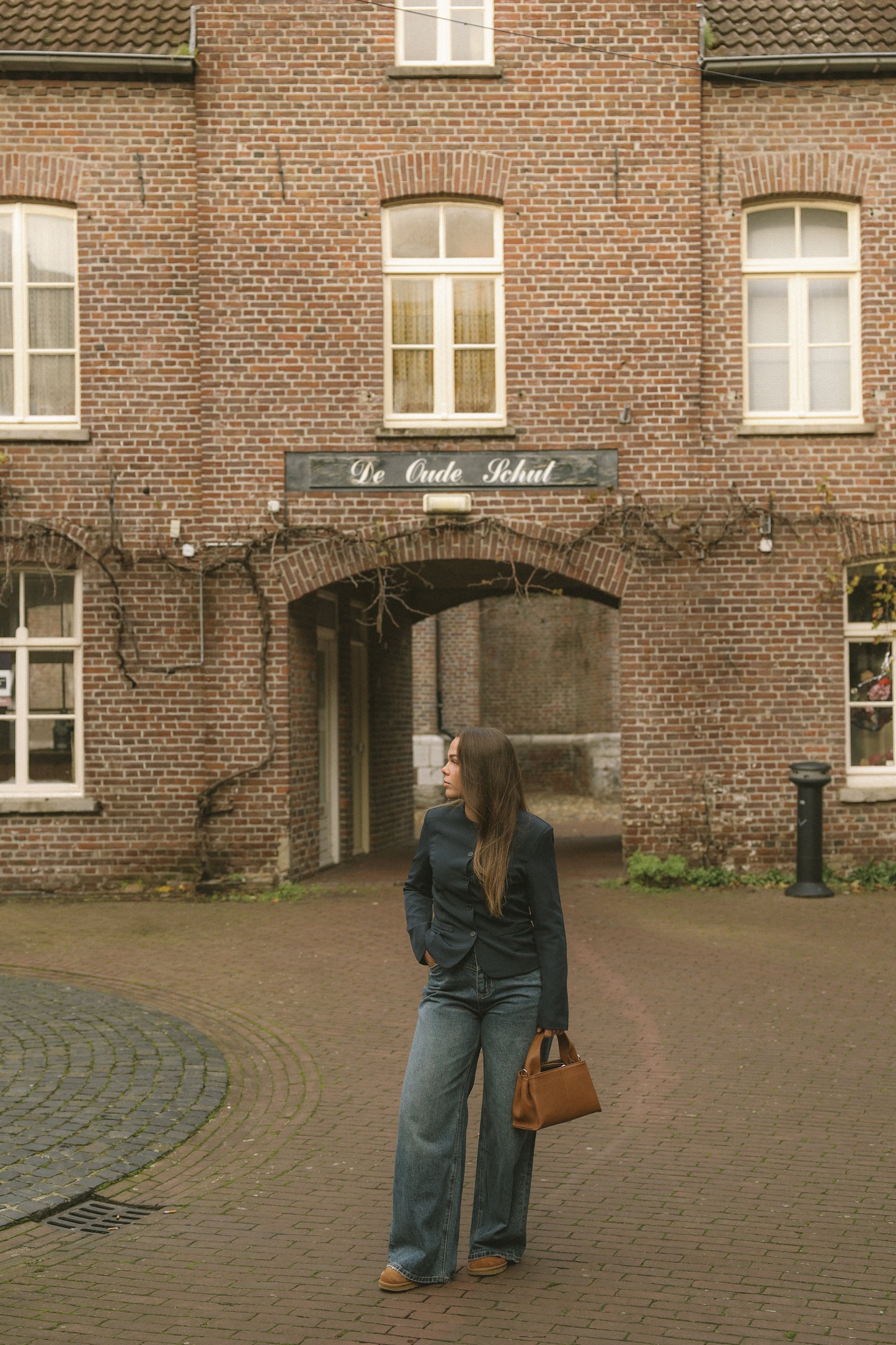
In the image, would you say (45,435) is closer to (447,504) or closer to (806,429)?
(447,504)

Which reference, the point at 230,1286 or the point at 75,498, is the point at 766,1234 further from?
the point at 75,498

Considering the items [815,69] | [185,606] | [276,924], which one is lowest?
[276,924]

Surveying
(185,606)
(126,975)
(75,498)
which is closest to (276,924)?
(126,975)

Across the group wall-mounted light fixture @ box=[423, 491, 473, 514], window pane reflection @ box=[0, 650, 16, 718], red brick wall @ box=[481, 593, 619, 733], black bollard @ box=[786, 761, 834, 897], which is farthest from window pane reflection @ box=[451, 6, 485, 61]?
red brick wall @ box=[481, 593, 619, 733]

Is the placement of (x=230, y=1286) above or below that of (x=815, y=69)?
below

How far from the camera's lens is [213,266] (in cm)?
1334

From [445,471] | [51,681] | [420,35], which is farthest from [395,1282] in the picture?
[420,35]

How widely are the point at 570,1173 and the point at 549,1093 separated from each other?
1.46 m

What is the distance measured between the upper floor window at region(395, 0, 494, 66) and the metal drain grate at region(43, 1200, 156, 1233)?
450 inches

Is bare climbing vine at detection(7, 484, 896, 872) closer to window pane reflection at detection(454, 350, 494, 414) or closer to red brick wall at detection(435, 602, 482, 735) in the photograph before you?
window pane reflection at detection(454, 350, 494, 414)

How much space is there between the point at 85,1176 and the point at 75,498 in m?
8.80

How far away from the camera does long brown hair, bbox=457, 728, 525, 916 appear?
15.0 ft

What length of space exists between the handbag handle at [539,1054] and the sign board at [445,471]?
9323mm

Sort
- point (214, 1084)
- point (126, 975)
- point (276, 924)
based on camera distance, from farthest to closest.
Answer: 1. point (276, 924)
2. point (126, 975)
3. point (214, 1084)
